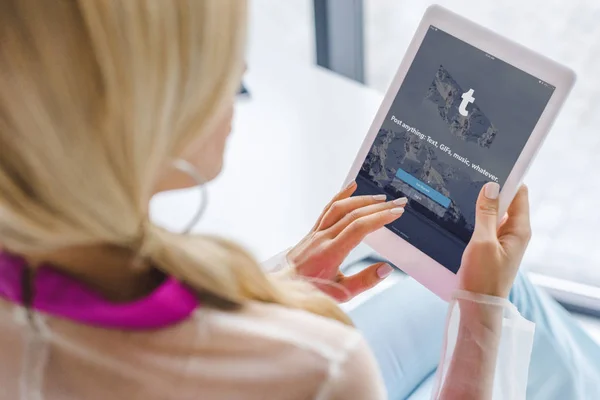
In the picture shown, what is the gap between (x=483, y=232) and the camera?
0.68 meters

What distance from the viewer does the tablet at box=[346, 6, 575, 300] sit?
69 cm

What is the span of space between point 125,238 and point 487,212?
423 mm

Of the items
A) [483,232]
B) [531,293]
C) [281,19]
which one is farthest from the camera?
[281,19]

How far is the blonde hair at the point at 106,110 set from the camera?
347mm

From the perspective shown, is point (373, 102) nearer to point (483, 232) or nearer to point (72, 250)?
point (483, 232)

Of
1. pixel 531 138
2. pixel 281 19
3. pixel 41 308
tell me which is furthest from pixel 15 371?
pixel 281 19

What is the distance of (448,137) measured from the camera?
743 mm

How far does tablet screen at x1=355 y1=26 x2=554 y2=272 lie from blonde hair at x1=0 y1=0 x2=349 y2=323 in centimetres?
39

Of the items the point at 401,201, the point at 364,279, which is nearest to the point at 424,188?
the point at 401,201

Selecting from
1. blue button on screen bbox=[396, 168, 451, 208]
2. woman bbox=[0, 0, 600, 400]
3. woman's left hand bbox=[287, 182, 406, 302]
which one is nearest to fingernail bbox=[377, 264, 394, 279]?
woman's left hand bbox=[287, 182, 406, 302]

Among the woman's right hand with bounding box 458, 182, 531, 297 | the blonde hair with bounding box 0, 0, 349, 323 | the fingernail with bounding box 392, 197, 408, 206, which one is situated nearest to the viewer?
the blonde hair with bounding box 0, 0, 349, 323

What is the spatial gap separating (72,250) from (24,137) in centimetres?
8

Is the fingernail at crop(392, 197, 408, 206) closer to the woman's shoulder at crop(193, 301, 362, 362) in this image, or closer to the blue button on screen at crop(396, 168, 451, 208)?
the blue button on screen at crop(396, 168, 451, 208)

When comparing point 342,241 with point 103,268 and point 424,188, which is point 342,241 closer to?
point 424,188
